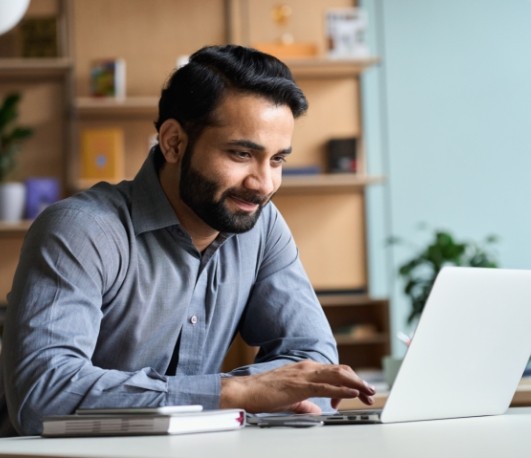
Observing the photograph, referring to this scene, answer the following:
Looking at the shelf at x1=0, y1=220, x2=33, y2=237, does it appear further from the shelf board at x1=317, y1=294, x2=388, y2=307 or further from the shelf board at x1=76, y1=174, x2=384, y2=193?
the shelf board at x1=317, y1=294, x2=388, y2=307

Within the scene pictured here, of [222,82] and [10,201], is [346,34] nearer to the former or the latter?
[10,201]

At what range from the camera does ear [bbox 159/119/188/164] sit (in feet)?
6.26

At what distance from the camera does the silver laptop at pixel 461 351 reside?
4.44 feet

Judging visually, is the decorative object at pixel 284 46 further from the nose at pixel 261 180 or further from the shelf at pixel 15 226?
the nose at pixel 261 180

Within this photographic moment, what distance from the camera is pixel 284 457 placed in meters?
1.04

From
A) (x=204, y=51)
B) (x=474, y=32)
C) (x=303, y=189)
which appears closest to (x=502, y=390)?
(x=204, y=51)

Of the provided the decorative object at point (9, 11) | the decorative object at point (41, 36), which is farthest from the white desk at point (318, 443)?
the decorative object at point (41, 36)

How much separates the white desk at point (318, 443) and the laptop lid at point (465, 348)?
57 mm

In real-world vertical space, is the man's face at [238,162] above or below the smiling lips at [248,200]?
above

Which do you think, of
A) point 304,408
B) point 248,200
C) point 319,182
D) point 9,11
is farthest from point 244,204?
point 319,182

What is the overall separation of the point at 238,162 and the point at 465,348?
577 millimetres

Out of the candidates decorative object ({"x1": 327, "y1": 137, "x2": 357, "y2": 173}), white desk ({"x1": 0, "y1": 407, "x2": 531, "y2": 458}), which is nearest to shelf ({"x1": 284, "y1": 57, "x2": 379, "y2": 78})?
decorative object ({"x1": 327, "y1": 137, "x2": 357, "y2": 173})

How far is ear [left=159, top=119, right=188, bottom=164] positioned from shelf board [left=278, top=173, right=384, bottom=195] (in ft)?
8.50

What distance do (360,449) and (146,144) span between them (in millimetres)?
3751
